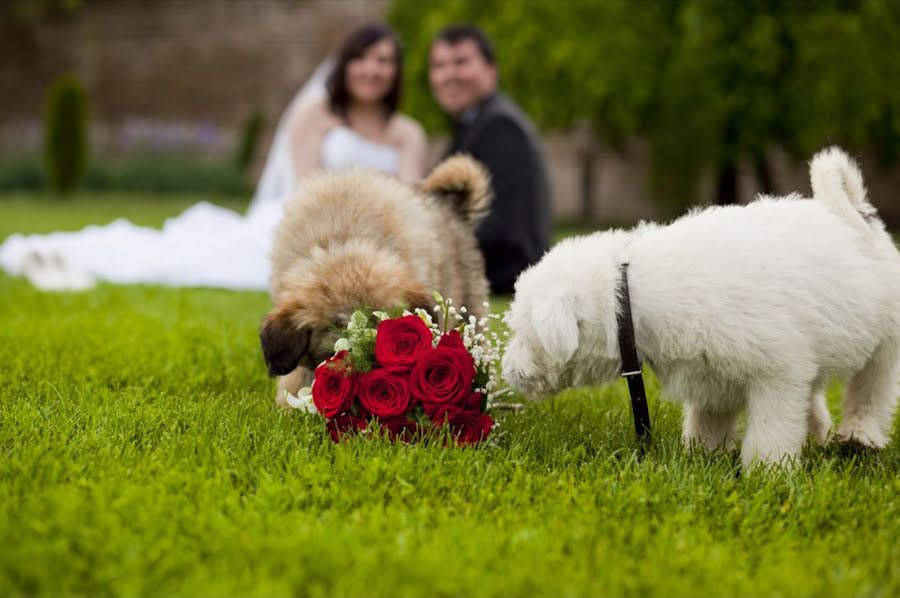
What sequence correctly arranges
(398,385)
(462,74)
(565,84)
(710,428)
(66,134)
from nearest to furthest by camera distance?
(398,385), (710,428), (462,74), (565,84), (66,134)

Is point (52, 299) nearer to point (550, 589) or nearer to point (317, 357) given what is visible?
point (317, 357)

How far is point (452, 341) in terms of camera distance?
377 cm

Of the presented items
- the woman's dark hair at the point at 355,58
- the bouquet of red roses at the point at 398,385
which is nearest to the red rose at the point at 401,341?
the bouquet of red roses at the point at 398,385

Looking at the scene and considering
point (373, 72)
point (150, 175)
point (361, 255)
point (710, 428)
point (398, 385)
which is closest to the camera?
point (398, 385)

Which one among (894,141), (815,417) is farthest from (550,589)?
(894,141)

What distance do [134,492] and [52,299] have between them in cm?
466

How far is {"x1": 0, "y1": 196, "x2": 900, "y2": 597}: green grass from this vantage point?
7.88 ft

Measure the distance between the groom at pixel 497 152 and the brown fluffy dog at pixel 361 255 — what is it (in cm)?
270

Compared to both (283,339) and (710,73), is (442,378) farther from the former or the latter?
(710,73)

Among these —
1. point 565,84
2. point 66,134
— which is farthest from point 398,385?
point 66,134

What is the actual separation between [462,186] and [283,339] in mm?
1883

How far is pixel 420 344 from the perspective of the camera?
11.9 ft

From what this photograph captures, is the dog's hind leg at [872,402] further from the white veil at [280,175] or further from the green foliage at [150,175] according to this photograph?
the green foliage at [150,175]

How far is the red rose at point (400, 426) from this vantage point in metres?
3.62
